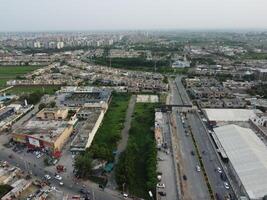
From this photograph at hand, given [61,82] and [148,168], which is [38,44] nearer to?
[61,82]

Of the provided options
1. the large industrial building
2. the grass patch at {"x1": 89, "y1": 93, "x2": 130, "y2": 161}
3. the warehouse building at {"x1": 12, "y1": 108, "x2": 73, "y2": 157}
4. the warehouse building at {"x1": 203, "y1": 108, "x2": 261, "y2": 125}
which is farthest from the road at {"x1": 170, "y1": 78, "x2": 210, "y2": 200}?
the large industrial building

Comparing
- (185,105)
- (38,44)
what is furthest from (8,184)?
(38,44)

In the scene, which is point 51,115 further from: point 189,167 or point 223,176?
point 223,176

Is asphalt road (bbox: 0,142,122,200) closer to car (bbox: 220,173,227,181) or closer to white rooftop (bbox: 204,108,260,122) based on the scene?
car (bbox: 220,173,227,181)

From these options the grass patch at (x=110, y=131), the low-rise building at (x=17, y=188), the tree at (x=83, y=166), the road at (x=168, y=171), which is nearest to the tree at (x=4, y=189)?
the low-rise building at (x=17, y=188)

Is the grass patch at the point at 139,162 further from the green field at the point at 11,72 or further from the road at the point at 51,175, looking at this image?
the green field at the point at 11,72
